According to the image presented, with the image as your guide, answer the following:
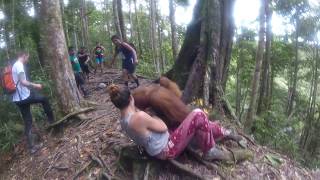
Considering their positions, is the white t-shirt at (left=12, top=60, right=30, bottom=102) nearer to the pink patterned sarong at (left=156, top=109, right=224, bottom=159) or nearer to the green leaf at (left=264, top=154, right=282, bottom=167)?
the pink patterned sarong at (left=156, top=109, right=224, bottom=159)

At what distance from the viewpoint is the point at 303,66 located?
67.8 ft

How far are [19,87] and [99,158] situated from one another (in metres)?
2.35

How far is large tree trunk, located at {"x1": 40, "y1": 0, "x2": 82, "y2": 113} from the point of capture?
896 cm

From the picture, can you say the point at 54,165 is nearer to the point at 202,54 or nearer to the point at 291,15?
the point at 202,54

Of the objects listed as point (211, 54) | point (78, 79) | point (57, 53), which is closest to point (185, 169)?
point (211, 54)

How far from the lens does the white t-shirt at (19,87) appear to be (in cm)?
817

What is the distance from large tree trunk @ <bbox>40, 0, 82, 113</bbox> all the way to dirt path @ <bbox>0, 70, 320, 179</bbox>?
0.50 m

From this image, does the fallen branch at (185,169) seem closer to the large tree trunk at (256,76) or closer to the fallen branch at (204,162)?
the fallen branch at (204,162)

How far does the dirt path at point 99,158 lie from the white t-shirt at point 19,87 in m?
1.06

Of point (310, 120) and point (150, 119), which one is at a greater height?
point (150, 119)

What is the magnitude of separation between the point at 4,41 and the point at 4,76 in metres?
6.75

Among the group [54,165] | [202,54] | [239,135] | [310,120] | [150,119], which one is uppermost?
[202,54]

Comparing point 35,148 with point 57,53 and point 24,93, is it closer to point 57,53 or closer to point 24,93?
point 24,93

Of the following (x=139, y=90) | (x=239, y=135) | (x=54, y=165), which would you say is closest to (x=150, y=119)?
(x=139, y=90)
